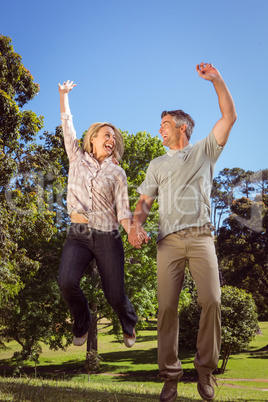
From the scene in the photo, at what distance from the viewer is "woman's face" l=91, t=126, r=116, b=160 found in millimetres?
4816

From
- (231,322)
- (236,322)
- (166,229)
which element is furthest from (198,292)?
(236,322)

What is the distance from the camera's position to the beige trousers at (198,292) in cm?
404

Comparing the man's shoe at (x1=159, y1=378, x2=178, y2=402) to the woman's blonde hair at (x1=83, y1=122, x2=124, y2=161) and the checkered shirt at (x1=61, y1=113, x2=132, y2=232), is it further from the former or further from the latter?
the woman's blonde hair at (x1=83, y1=122, x2=124, y2=161)

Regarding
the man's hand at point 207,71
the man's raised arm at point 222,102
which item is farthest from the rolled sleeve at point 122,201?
the man's hand at point 207,71

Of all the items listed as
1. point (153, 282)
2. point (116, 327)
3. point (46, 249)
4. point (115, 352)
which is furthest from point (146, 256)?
point (115, 352)

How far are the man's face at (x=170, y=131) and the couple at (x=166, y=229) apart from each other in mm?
12

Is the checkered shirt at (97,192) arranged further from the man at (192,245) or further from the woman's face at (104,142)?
the man at (192,245)

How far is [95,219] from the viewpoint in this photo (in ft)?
14.4

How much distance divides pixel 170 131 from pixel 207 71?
0.81 m

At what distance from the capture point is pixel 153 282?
21719mm

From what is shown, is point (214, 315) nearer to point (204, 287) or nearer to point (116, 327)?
point (204, 287)

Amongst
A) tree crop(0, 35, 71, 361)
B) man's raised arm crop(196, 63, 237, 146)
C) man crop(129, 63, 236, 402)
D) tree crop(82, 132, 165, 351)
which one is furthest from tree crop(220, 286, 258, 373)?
man's raised arm crop(196, 63, 237, 146)

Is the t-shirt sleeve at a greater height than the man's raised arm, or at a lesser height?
lesser

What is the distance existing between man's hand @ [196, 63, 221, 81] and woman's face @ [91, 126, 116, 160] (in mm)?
1270
